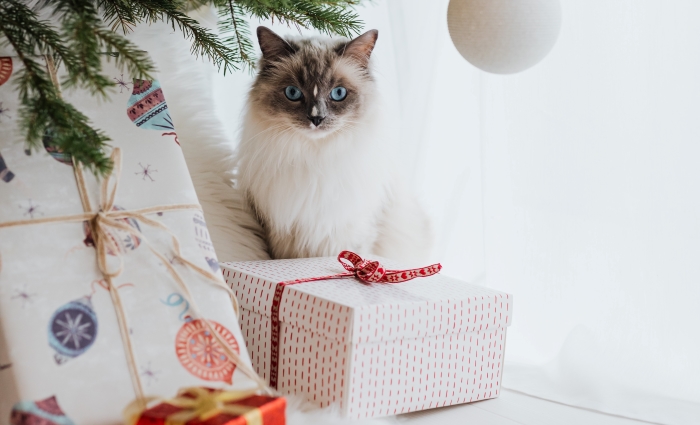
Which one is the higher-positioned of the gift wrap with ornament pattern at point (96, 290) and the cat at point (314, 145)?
the cat at point (314, 145)

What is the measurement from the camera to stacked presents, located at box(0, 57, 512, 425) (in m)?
0.79

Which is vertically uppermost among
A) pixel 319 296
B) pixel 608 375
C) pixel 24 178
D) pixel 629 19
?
pixel 629 19

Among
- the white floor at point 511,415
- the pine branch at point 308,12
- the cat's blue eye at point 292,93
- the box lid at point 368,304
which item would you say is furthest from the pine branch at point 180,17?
the white floor at point 511,415

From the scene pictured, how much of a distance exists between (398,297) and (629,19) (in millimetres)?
684

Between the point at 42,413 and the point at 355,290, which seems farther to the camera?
the point at 355,290

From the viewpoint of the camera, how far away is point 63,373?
0.78m

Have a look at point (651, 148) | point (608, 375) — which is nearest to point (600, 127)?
point (651, 148)

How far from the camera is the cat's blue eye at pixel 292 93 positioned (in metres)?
1.27

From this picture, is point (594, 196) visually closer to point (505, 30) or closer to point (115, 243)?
point (505, 30)

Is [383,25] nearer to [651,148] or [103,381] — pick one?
[651,148]

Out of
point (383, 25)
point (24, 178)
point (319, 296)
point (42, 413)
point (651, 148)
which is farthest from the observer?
point (383, 25)

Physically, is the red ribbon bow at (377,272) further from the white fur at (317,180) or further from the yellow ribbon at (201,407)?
the yellow ribbon at (201,407)

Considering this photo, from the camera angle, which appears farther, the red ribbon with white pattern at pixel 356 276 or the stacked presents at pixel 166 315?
the red ribbon with white pattern at pixel 356 276

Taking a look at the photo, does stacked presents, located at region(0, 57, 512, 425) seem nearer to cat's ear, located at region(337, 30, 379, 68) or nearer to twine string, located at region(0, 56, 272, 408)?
twine string, located at region(0, 56, 272, 408)
